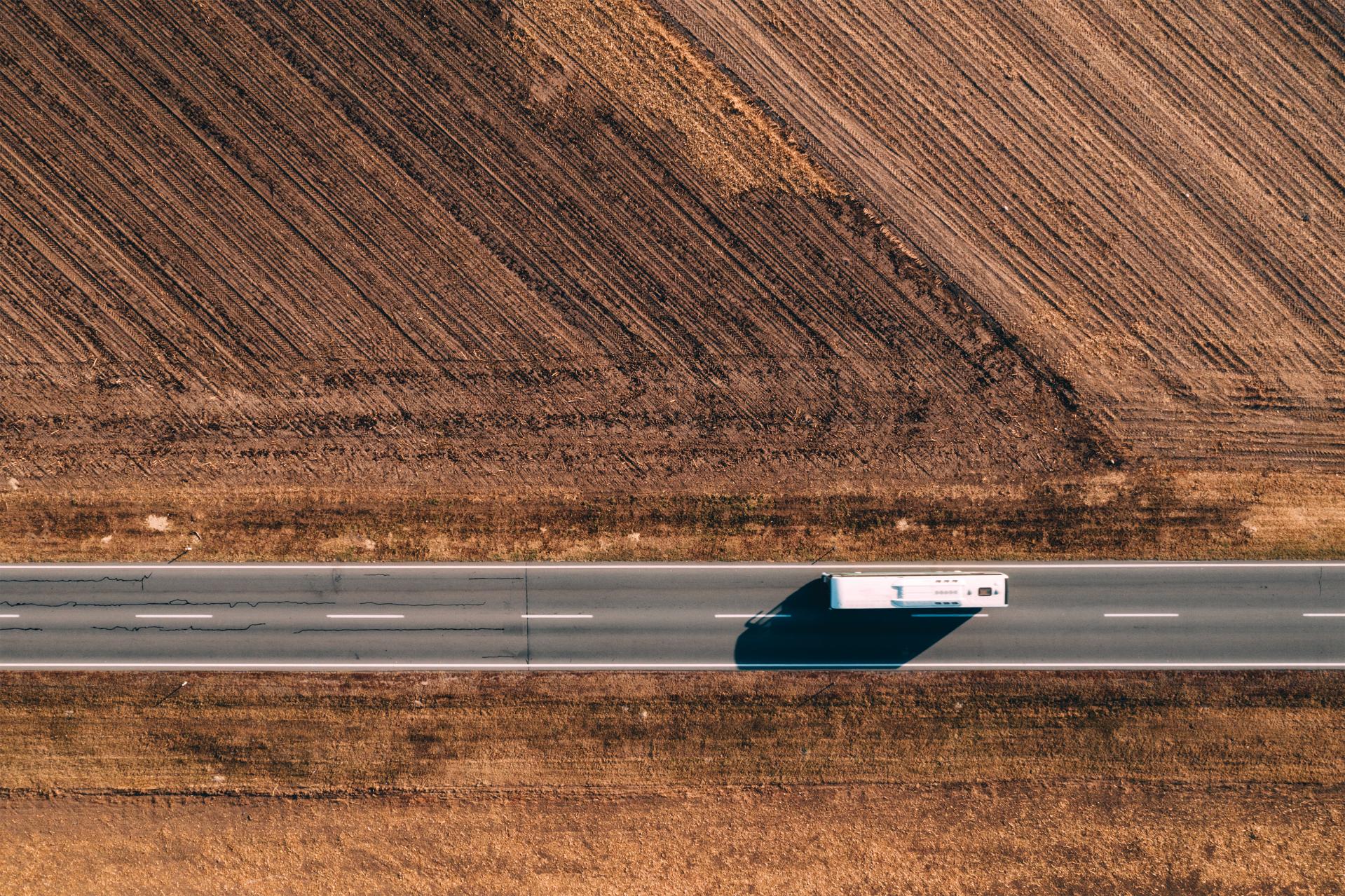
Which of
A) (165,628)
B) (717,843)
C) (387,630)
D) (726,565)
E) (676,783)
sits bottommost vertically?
(717,843)

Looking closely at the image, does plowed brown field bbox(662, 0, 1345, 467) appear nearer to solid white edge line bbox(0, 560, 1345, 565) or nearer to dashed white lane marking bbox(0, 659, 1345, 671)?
solid white edge line bbox(0, 560, 1345, 565)

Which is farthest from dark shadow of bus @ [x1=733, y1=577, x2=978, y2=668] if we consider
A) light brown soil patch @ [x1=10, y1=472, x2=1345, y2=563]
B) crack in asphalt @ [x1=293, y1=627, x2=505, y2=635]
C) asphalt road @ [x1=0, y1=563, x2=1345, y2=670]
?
crack in asphalt @ [x1=293, y1=627, x2=505, y2=635]

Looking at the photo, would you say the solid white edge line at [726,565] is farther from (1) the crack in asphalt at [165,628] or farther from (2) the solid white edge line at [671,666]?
(2) the solid white edge line at [671,666]

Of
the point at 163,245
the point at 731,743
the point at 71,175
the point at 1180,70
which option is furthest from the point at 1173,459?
the point at 71,175

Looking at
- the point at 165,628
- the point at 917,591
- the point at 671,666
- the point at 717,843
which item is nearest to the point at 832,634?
the point at 917,591

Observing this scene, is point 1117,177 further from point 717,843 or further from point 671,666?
point 717,843

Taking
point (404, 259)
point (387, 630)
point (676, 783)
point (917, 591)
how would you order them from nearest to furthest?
point (917, 591), point (404, 259), point (387, 630), point (676, 783)

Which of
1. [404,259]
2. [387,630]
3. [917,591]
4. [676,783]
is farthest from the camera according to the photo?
[676,783]

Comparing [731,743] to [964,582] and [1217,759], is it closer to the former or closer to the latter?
[964,582]
